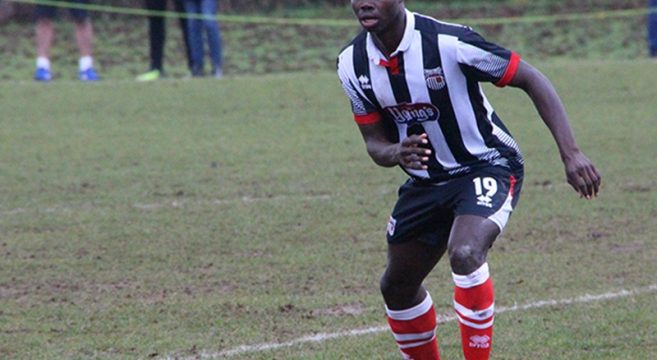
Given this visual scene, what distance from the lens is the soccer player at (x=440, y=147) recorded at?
5.90 meters

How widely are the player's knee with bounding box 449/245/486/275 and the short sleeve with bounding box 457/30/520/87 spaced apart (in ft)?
2.44

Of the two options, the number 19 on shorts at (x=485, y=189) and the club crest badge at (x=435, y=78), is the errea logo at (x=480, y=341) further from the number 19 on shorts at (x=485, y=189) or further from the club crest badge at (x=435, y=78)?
the club crest badge at (x=435, y=78)

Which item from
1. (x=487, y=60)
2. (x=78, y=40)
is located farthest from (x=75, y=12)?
(x=487, y=60)

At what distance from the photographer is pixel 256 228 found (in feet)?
33.1

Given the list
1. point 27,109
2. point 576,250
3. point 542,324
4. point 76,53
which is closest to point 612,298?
point 542,324

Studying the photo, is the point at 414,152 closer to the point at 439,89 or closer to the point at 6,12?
the point at 439,89

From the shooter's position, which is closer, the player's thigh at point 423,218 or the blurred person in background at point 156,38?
the player's thigh at point 423,218

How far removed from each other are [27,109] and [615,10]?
10.9 metres

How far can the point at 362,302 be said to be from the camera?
7.88 m

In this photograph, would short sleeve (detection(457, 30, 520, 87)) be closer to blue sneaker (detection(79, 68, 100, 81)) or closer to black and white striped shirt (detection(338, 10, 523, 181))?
black and white striped shirt (detection(338, 10, 523, 181))

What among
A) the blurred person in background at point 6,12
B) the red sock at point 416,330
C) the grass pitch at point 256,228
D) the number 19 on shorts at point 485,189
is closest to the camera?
the number 19 on shorts at point 485,189

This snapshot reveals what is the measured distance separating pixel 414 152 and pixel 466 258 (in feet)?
1.62

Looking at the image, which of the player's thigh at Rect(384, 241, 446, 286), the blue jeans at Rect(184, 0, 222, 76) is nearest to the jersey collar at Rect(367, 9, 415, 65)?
the player's thigh at Rect(384, 241, 446, 286)

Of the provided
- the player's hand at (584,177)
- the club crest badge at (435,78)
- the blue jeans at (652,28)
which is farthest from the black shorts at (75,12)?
the player's hand at (584,177)
